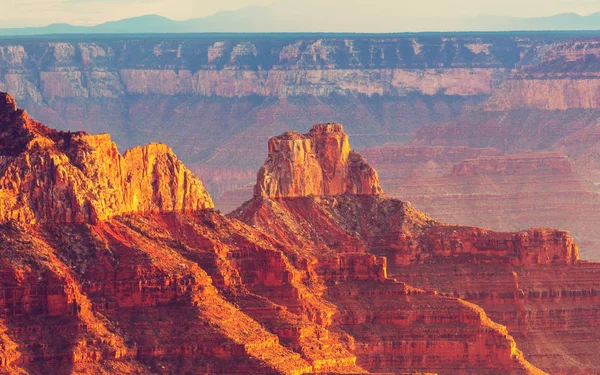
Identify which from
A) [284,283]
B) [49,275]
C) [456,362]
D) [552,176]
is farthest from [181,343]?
[552,176]

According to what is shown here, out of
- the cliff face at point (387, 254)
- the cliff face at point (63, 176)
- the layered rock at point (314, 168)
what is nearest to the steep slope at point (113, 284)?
the cliff face at point (63, 176)

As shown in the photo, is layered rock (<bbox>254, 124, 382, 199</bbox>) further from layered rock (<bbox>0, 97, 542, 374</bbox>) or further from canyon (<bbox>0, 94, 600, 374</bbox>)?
layered rock (<bbox>0, 97, 542, 374</bbox>)

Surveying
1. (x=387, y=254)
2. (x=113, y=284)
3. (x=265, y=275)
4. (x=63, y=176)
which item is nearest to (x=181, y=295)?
(x=113, y=284)

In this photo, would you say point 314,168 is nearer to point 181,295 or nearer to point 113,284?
point 181,295

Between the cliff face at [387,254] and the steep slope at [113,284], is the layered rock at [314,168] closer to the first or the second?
the cliff face at [387,254]

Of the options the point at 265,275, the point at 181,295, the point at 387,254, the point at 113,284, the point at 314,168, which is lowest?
the point at 181,295
